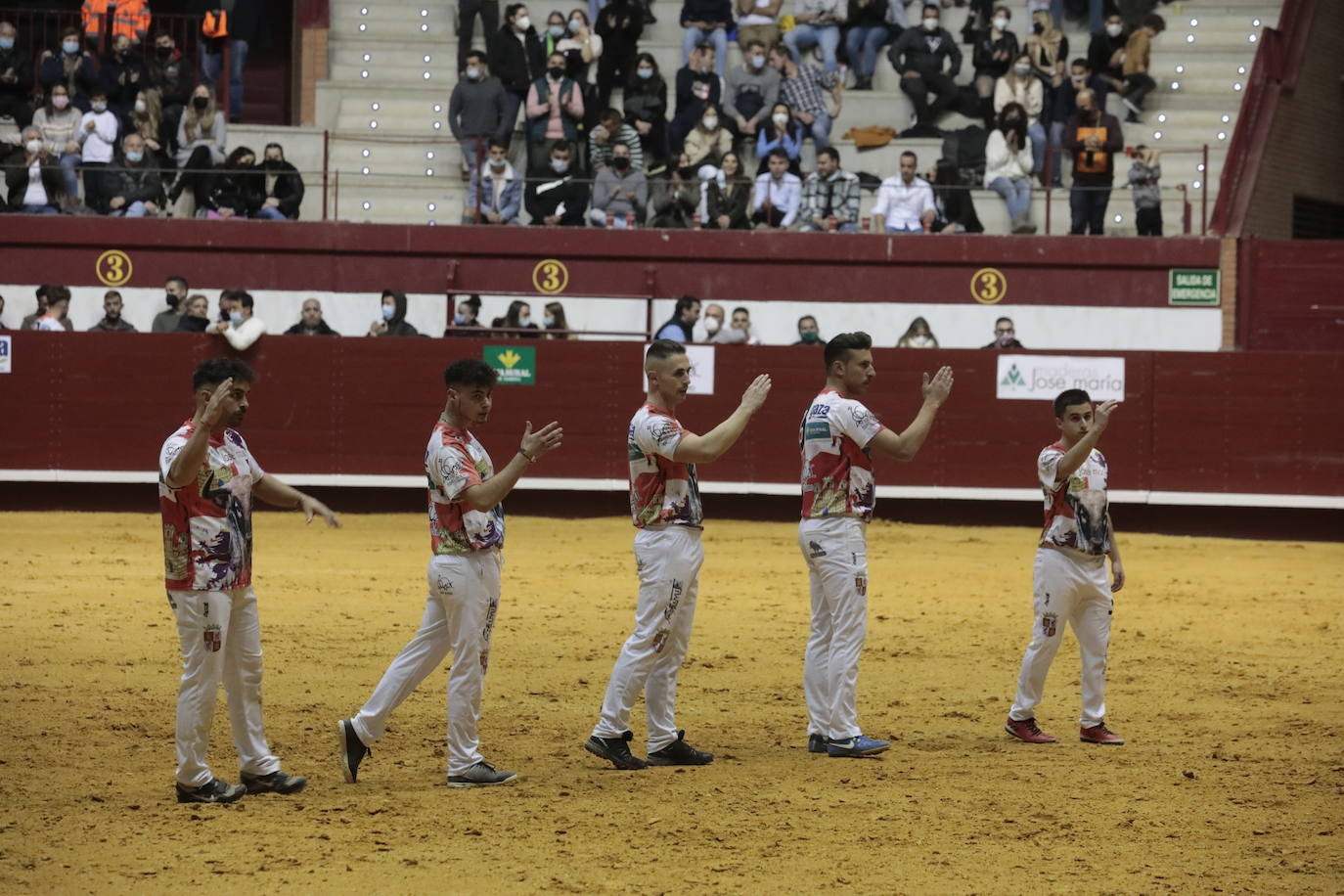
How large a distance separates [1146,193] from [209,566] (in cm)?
1525

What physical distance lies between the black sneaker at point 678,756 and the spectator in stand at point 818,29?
51.5 ft

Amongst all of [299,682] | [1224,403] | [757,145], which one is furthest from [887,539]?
[299,682]

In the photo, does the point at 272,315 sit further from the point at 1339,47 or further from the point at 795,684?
the point at 1339,47

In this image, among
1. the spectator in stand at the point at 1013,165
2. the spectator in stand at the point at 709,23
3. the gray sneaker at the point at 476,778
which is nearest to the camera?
the gray sneaker at the point at 476,778

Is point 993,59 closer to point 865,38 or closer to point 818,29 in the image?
point 865,38

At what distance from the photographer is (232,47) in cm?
2250

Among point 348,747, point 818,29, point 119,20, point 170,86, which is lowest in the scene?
point 348,747

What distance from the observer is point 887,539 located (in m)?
17.2

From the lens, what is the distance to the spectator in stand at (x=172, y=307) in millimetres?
18719

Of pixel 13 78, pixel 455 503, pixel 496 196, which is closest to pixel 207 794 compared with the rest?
pixel 455 503

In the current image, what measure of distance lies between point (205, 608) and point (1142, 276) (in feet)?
49.7

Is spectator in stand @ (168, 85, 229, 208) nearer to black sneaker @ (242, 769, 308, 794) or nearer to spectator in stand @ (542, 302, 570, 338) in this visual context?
spectator in stand @ (542, 302, 570, 338)

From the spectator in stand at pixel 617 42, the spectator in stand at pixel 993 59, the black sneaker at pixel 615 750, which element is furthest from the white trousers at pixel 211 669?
the spectator in stand at pixel 993 59

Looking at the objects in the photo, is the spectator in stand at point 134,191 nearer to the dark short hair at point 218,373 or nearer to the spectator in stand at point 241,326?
the spectator in stand at point 241,326
